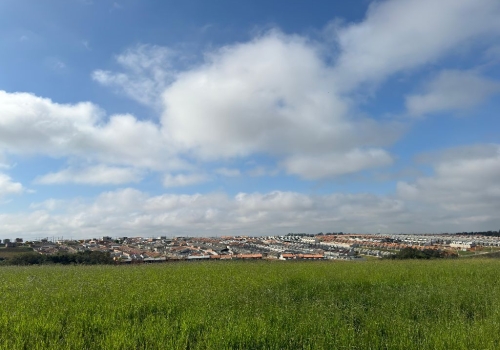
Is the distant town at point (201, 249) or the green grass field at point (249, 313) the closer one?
the green grass field at point (249, 313)

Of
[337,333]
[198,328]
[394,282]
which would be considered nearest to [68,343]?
[198,328]

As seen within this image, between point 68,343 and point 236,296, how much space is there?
6847 mm

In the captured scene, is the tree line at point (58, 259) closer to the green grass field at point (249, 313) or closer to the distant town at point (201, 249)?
the distant town at point (201, 249)

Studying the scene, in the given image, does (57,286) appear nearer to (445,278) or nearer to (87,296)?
(87,296)

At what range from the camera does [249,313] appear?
1273cm

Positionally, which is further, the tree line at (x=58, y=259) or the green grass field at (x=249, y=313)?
the tree line at (x=58, y=259)

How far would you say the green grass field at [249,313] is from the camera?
10.1 meters

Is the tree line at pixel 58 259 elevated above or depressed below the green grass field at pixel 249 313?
below

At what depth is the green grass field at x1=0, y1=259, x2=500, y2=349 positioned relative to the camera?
1006 cm

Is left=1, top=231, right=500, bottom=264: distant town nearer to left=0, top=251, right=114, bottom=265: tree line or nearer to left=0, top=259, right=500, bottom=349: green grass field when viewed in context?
left=0, top=251, right=114, bottom=265: tree line

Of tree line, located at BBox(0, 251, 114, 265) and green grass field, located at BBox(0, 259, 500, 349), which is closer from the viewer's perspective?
green grass field, located at BBox(0, 259, 500, 349)

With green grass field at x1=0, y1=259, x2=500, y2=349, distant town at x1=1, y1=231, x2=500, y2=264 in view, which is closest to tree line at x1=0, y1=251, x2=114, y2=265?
distant town at x1=1, y1=231, x2=500, y2=264

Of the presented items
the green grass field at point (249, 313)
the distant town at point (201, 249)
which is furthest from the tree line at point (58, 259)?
the green grass field at point (249, 313)

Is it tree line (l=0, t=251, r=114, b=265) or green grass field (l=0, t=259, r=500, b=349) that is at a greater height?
green grass field (l=0, t=259, r=500, b=349)
